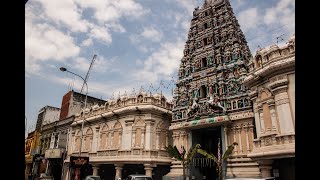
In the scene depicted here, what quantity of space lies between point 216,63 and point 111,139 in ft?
52.2

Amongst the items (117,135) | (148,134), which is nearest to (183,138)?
(148,134)

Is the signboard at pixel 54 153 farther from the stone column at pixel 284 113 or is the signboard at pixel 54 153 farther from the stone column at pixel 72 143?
the stone column at pixel 284 113

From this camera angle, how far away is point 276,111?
1773cm

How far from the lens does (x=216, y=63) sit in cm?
2692

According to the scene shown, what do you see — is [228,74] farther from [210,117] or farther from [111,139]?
[111,139]

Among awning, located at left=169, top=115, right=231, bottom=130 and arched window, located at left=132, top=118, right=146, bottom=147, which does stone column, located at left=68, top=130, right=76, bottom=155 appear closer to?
arched window, located at left=132, top=118, right=146, bottom=147

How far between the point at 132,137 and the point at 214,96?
10441 mm

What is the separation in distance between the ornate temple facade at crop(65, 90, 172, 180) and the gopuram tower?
2.10 meters

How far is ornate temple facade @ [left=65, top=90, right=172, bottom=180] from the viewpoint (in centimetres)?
2677

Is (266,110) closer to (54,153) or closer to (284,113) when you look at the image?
(284,113)

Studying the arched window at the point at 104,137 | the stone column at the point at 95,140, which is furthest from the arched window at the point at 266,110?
the stone column at the point at 95,140

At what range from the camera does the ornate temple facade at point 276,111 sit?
53.8 feet
